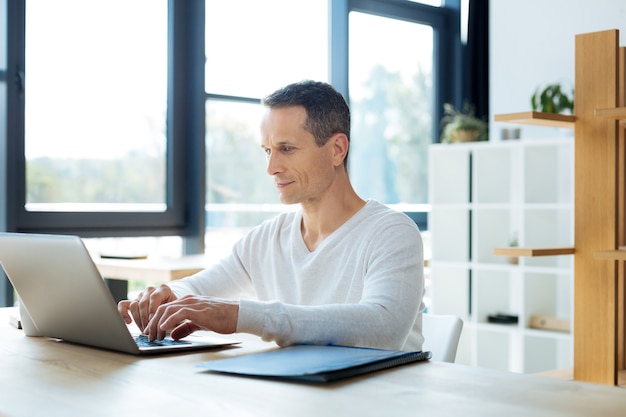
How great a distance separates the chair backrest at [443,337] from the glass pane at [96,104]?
2445mm

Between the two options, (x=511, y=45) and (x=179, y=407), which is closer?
(x=179, y=407)

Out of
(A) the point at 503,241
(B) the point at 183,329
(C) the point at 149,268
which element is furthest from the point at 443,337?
(A) the point at 503,241

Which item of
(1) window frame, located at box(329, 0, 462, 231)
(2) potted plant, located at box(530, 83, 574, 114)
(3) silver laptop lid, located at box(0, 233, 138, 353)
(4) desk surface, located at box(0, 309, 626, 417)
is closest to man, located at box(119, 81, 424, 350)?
(3) silver laptop lid, located at box(0, 233, 138, 353)

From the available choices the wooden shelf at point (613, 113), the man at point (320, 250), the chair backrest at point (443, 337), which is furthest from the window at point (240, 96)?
the chair backrest at point (443, 337)

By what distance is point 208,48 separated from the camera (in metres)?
4.35

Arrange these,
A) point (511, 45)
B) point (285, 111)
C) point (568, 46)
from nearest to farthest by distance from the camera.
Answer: point (285, 111), point (568, 46), point (511, 45)

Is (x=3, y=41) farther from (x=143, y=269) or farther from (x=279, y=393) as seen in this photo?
(x=279, y=393)

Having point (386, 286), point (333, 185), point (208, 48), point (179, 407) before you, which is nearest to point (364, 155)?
point (208, 48)

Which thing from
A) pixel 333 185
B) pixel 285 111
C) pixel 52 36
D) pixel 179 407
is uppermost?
pixel 52 36

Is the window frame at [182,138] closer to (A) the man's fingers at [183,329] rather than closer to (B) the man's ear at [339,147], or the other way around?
(B) the man's ear at [339,147]

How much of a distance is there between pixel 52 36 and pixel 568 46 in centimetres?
269

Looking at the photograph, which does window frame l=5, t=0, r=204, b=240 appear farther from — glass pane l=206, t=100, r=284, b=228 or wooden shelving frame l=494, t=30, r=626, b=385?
→ wooden shelving frame l=494, t=30, r=626, b=385

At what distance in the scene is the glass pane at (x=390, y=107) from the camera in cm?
500

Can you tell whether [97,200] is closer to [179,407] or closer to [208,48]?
[208,48]
